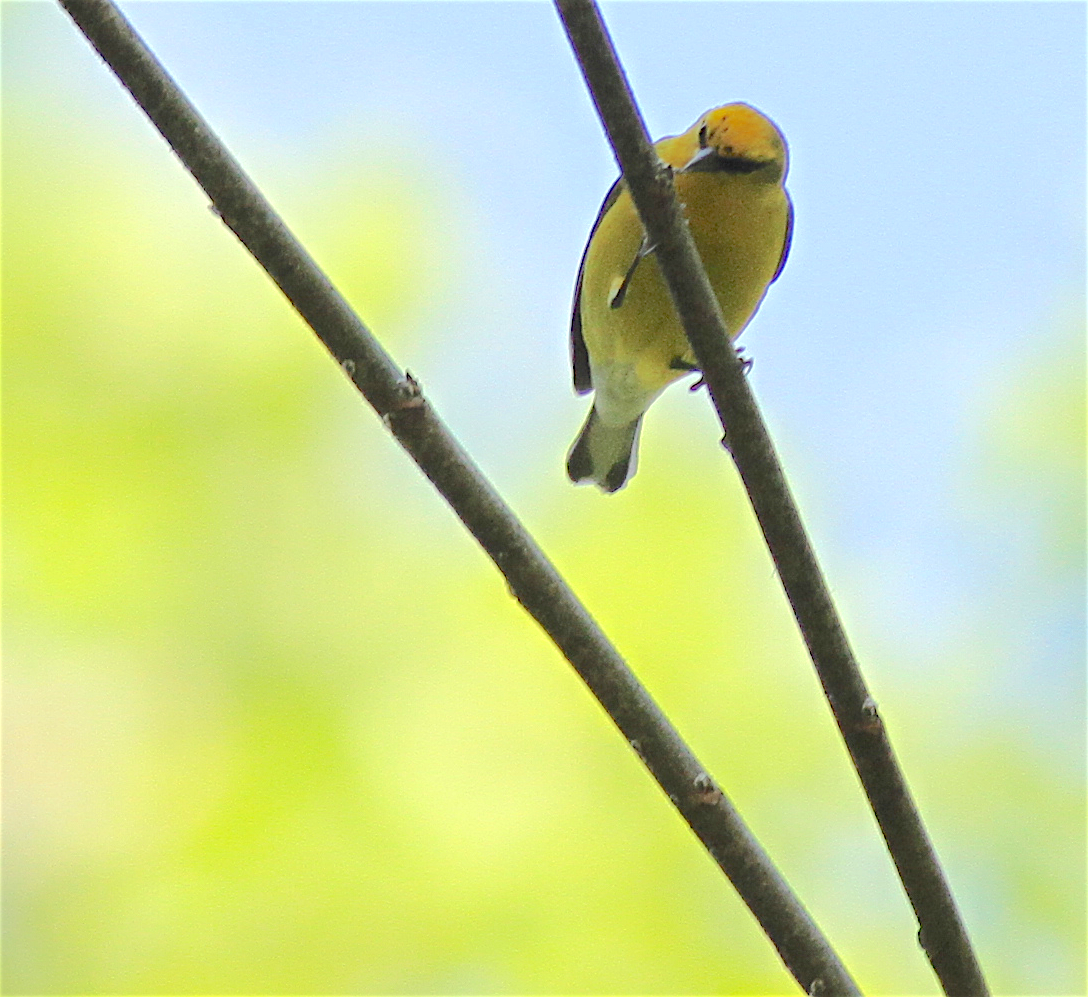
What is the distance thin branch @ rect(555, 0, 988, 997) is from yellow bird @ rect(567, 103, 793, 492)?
0.81 metres

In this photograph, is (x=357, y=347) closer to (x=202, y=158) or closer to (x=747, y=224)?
(x=202, y=158)

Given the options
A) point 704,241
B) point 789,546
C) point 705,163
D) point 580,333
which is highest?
point 580,333

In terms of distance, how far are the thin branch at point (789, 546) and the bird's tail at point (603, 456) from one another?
1826 millimetres

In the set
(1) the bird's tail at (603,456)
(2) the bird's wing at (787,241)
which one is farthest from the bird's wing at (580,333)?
(2) the bird's wing at (787,241)

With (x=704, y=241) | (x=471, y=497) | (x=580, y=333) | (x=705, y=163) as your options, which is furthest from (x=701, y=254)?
(x=471, y=497)

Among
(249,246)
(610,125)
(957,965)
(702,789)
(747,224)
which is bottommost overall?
(957,965)

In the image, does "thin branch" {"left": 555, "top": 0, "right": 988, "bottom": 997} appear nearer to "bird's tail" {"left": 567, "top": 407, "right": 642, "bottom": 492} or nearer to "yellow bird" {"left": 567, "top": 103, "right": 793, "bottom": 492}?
"yellow bird" {"left": 567, "top": 103, "right": 793, "bottom": 492}

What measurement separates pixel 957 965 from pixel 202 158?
52.7 inches

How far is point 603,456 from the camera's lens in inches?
131

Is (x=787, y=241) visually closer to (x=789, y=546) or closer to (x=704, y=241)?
(x=704, y=241)

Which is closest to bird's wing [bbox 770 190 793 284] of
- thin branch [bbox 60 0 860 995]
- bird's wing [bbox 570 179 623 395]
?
bird's wing [bbox 570 179 623 395]

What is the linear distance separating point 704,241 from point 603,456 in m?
1.04

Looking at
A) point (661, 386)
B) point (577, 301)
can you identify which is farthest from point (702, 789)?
point (577, 301)

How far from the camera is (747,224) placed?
2.39 metres
